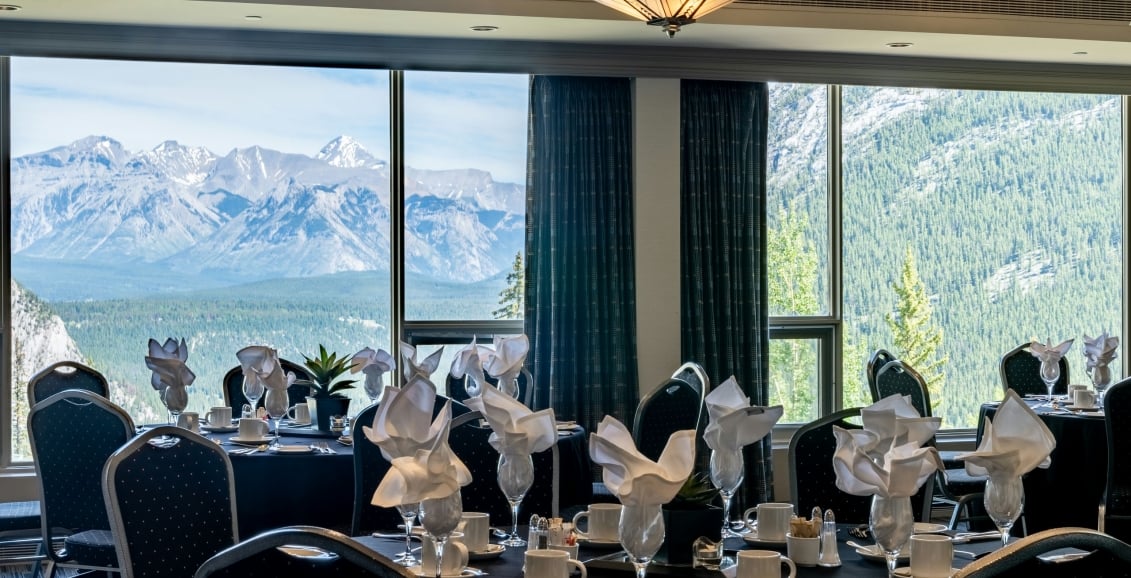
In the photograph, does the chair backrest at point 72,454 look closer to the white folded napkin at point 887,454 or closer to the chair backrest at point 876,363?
the white folded napkin at point 887,454

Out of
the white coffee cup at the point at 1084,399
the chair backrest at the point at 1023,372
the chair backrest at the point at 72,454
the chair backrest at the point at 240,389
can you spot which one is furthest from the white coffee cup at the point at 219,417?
the chair backrest at the point at 1023,372

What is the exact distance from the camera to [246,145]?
22.6ft

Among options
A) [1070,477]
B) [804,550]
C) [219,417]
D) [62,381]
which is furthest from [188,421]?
[1070,477]

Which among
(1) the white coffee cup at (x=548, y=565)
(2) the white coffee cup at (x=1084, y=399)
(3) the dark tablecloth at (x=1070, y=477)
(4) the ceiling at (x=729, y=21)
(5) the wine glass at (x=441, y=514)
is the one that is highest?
(4) the ceiling at (x=729, y=21)

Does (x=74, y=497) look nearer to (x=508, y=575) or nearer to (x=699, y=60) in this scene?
(x=508, y=575)

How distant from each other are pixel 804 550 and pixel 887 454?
0.30 meters

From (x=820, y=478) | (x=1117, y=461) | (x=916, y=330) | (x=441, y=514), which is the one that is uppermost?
(x=916, y=330)

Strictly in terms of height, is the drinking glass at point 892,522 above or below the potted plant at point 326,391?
below

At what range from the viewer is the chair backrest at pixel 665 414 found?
17.2 ft

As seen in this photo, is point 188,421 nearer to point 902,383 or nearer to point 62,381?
point 62,381

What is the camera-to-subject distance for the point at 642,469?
98.1 inches

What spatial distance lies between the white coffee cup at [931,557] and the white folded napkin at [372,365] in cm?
305

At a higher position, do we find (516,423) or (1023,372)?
(516,423)

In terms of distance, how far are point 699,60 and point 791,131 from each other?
2.86ft
